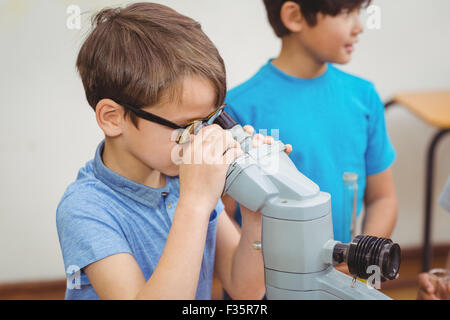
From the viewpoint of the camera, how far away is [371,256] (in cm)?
49

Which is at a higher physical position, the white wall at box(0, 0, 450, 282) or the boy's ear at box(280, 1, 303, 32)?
the boy's ear at box(280, 1, 303, 32)

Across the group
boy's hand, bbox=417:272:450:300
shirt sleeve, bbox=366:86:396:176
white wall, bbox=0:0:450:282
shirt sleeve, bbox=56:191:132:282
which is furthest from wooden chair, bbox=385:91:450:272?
shirt sleeve, bbox=56:191:132:282

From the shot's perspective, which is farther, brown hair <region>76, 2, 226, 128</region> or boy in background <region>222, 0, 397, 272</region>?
boy in background <region>222, 0, 397, 272</region>

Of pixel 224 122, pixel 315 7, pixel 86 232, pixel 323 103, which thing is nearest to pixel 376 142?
pixel 323 103

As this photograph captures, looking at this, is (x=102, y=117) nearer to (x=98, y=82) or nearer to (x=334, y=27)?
(x=98, y=82)

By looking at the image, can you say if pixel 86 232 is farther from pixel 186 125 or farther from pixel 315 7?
pixel 315 7

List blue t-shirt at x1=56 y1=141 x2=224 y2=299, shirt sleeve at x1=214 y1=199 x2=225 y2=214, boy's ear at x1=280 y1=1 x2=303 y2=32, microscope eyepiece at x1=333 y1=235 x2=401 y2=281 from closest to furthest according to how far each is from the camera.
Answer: microscope eyepiece at x1=333 y1=235 x2=401 y2=281 < blue t-shirt at x1=56 y1=141 x2=224 y2=299 < shirt sleeve at x1=214 y1=199 x2=225 y2=214 < boy's ear at x1=280 y1=1 x2=303 y2=32

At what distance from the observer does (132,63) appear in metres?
0.61

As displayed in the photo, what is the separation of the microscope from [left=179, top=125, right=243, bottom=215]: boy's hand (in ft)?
0.04

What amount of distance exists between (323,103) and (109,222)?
440 millimetres

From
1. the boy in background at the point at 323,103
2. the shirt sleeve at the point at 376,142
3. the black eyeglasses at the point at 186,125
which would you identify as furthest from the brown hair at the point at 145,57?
the shirt sleeve at the point at 376,142

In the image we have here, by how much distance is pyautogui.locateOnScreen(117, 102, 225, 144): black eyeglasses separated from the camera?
0.62 metres

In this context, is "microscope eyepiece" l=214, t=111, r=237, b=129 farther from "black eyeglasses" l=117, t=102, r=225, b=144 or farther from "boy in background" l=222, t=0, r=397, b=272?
"boy in background" l=222, t=0, r=397, b=272
